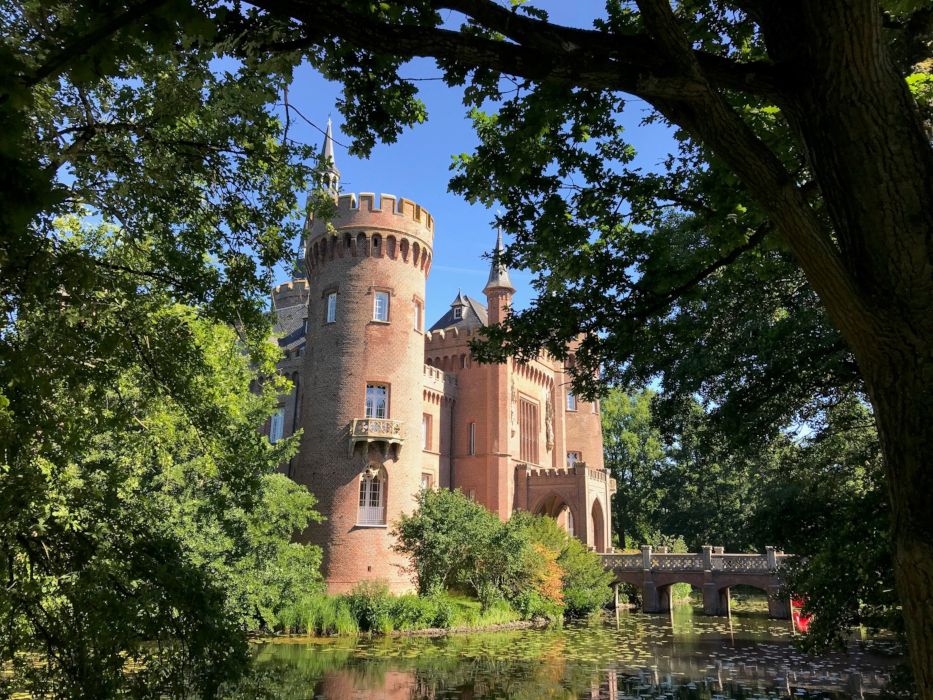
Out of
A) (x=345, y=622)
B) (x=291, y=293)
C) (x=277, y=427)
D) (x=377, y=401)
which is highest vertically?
(x=291, y=293)

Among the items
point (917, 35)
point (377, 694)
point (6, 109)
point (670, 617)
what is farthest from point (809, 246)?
point (670, 617)

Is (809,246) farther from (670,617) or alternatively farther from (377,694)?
(670,617)

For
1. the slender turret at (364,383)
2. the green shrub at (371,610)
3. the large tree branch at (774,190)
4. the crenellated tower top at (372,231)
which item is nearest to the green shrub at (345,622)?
the green shrub at (371,610)

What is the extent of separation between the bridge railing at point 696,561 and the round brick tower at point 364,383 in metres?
15.1

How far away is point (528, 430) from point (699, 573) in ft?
36.5

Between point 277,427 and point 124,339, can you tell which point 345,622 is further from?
point 124,339

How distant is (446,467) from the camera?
33469 mm

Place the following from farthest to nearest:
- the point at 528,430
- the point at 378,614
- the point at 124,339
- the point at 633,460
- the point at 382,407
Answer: the point at 633,460 < the point at 528,430 < the point at 382,407 < the point at 378,614 < the point at 124,339

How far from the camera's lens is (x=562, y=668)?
1689 cm

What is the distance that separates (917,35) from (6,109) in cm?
510

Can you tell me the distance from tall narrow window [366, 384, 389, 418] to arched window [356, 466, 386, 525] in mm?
2065

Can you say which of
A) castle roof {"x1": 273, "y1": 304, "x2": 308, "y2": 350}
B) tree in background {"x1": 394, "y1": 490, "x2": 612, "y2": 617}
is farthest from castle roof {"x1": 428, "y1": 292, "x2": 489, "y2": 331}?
tree in background {"x1": 394, "y1": 490, "x2": 612, "y2": 617}

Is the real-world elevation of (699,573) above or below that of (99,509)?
below

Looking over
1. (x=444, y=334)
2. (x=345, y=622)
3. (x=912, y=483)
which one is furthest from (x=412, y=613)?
(x=912, y=483)
